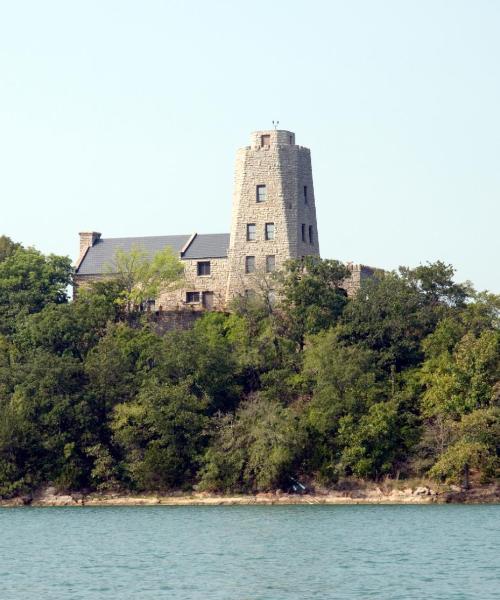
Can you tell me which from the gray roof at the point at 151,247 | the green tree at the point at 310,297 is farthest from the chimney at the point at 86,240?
the green tree at the point at 310,297

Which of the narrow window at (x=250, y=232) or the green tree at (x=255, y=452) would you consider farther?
the narrow window at (x=250, y=232)

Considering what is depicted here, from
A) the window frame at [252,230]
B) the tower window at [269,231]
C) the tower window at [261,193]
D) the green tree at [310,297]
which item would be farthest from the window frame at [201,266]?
the green tree at [310,297]

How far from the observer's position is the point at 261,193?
299 ft

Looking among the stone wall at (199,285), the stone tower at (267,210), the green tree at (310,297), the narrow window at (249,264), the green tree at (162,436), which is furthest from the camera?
the stone wall at (199,285)


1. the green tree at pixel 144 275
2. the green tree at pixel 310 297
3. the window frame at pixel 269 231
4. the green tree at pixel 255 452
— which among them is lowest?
the green tree at pixel 255 452

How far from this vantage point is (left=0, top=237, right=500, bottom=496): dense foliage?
76.9m

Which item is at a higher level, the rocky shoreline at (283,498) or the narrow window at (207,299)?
the narrow window at (207,299)

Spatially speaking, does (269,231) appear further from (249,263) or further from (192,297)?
(192,297)

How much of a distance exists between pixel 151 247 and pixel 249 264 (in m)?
8.81

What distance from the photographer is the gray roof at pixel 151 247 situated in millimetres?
94125

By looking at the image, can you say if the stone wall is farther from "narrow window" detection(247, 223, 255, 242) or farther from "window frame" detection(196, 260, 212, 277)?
"narrow window" detection(247, 223, 255, 242)

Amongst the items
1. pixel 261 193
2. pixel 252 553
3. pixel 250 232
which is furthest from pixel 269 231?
pixel 252 553

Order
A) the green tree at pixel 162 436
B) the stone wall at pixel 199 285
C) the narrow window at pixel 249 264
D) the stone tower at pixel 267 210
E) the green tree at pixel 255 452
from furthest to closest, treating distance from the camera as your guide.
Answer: the stone wall at pixel 199 285
the narrow window at pixel 249 264
the stone tower at pixel 267 210
the green tree at pixel 162 436
the green tree at pixel 255 452

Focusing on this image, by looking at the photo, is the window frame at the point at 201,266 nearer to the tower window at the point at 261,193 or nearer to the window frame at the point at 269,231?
the window frame at the point at 269,231
